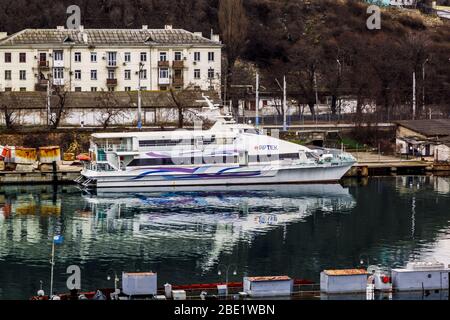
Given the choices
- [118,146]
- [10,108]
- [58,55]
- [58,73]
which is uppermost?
[58,55]

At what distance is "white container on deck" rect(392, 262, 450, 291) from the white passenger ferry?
85.9 ft

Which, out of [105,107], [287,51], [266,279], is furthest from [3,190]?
[287,51]

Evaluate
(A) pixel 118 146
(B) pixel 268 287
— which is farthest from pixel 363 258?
(A) pixel 118 146

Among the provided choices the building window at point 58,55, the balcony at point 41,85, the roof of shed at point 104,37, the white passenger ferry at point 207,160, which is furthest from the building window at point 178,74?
the white passenger ferry at point 207,160

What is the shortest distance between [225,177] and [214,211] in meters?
9.01

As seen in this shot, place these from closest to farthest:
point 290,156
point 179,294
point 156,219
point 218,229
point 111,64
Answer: point 179,294
point 218,229
point 156,219
point 290,156
point 111,64

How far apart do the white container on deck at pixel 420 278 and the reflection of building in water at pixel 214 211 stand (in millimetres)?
7362

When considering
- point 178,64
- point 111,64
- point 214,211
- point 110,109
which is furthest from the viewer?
Answer: point 178,64

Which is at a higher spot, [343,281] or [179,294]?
[343,281]

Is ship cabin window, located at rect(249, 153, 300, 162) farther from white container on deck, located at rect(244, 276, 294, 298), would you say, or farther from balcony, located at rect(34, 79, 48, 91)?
white container on deck, located at rect(244, 276, 294, 298)

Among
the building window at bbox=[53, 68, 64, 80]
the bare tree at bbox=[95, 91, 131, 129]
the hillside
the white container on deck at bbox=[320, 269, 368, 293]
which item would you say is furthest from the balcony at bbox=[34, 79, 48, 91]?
the white container on deck at bbox=[320, 269, 368, 293]

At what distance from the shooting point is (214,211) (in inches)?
1903

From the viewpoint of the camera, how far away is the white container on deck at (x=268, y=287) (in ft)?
97.7

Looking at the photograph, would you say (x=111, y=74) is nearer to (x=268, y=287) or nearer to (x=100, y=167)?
(x=100, y=167)
